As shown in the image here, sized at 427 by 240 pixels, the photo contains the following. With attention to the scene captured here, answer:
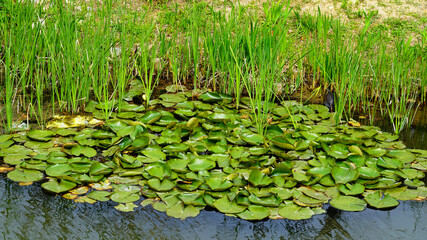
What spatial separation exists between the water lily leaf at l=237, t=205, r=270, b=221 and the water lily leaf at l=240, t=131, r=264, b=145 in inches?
27.3

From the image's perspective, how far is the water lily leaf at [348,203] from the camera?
7.20 feet

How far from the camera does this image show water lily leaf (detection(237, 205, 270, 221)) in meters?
2.08

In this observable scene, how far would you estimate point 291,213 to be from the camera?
2121mm

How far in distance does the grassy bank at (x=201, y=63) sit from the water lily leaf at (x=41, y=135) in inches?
5.2

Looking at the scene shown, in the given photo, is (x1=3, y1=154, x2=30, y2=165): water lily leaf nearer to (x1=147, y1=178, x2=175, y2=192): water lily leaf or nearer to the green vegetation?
the green vegetation

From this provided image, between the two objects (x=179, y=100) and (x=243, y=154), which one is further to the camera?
(x=179, y=100)

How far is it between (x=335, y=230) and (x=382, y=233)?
22 centimetres

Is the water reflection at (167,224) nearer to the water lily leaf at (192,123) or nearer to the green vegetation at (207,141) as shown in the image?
the green vegetation at (207,141)

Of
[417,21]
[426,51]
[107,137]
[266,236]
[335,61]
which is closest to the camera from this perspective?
[266,236]

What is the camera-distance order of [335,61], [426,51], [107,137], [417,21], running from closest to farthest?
[107,137]
[335,61]
[426,51]
[417,21]

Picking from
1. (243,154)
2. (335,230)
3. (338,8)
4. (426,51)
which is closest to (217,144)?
(243,154)

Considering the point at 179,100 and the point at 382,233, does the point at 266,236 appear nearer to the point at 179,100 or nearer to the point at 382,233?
the point at 382,233

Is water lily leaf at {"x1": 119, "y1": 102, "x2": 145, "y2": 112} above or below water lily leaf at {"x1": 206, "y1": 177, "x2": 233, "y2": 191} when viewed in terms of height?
below

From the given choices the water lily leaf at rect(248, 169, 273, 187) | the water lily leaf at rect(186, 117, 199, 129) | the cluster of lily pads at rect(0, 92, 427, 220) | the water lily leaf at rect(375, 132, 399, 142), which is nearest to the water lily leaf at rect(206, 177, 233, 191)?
the cluster of lily pads at rect(0, 92, 427, 220)
